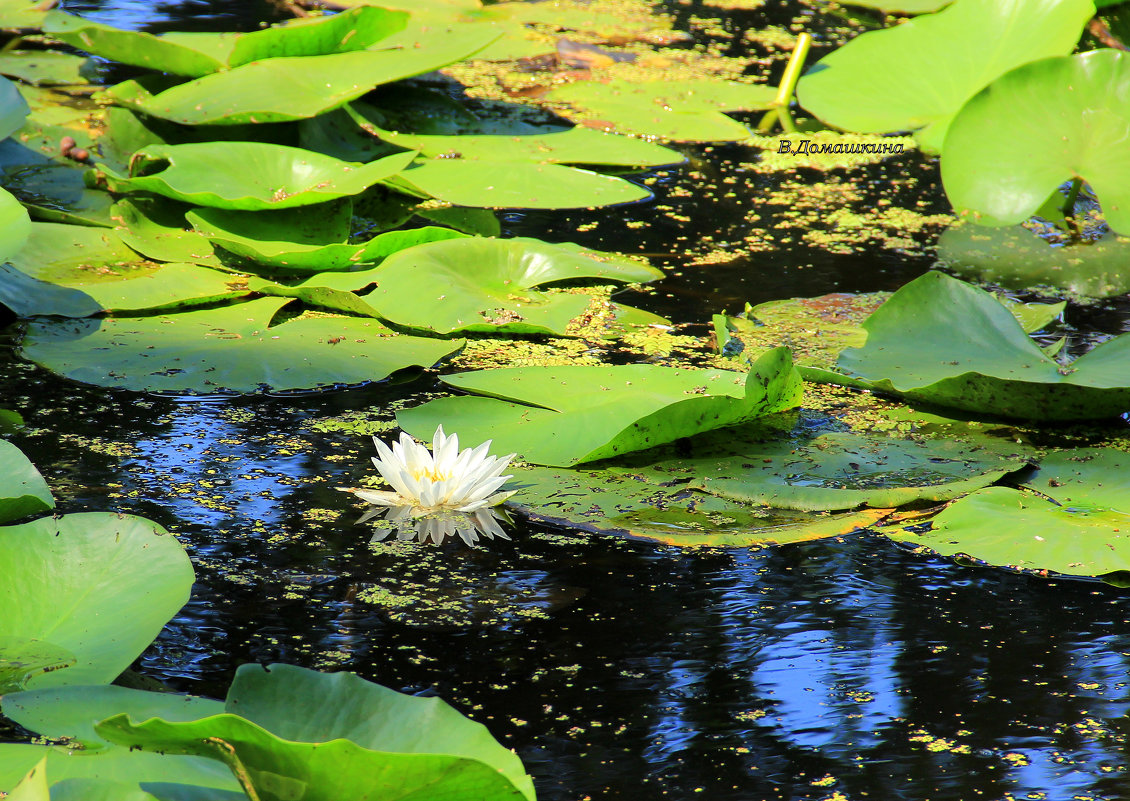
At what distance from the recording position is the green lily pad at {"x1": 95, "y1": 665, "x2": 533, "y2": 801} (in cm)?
75

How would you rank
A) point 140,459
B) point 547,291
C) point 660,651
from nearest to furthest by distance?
point 660,651 → point 140,459 → point 547,291

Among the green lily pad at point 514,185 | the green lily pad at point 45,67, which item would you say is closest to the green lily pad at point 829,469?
the green lily pad at point 514,185

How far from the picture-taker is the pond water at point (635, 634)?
3.35ft

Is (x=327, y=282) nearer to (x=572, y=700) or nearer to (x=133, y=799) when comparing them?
(x=572, y=700)

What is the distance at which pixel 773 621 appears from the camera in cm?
124

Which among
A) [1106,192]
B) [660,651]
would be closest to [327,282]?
[660,651]

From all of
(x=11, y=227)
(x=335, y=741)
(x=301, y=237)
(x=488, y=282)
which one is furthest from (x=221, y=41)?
(x=335, y=741)

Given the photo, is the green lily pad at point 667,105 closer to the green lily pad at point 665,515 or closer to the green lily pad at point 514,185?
the green lily pad at point 514,185

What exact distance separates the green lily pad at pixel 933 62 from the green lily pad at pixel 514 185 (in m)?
0.79

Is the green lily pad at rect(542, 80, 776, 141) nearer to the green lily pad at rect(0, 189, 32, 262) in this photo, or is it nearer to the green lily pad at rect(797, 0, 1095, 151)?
the green lily pad at rect(797, 0, 1095, 151)

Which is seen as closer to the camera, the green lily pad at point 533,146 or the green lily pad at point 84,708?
the green lily pad at point 84,708

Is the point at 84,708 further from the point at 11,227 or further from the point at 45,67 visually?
the point at 45,67

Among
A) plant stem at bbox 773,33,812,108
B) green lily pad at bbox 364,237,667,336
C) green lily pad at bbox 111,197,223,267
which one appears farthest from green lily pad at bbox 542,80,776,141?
green lily pad at bbox 111,197,223,267

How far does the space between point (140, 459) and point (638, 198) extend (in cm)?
141
